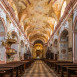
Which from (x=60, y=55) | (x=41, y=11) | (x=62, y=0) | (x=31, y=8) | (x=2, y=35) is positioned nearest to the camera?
(x=2, y=35)

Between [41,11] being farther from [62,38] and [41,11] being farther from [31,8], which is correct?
[62,38]

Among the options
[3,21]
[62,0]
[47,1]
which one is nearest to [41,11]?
[47,1]

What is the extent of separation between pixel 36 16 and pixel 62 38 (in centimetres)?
666

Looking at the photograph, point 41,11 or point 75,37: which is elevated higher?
point 41,11

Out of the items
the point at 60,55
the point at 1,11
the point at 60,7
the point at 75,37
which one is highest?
the point at 60,7

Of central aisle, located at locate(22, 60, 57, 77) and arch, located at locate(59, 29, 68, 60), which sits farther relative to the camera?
arch, located at locate(59, 29, 68, 60)

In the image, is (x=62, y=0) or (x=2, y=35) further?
(x=62, y=0)

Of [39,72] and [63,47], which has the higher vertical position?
[63,47]

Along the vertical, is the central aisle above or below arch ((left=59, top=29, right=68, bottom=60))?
below

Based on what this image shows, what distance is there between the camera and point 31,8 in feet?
54.6

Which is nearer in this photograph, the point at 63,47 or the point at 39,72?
the point at 39,72

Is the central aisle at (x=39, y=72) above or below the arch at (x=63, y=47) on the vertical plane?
below

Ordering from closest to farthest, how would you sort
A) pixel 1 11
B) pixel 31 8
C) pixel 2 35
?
1. pixel 1 11
2. pixel 2 35
3. pixel 31 8

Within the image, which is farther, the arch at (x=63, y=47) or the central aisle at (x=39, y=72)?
the arch at (x=63, y=47)
